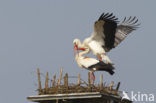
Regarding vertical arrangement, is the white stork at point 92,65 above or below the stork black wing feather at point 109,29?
below

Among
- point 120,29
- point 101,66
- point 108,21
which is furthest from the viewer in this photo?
point 120,29

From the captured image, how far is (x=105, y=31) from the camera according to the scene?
2036 cm

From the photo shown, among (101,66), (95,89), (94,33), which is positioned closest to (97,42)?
(94,33)

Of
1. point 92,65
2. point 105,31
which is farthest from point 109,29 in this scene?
point 92,65

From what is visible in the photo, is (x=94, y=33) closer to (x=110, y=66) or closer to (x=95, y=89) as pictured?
(x=110, y=66)

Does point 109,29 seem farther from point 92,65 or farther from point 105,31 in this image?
point 92,65

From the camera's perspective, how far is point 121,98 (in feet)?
60.5

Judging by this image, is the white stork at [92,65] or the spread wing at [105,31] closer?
the white stork at [92,65]

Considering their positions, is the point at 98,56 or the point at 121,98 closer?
the point at 121,98

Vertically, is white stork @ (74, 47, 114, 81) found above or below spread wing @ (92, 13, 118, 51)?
below

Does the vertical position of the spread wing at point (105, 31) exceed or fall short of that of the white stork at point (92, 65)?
it exceeds it

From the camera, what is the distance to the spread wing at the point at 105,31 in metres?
20.1

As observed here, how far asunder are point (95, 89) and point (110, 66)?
1407 mm

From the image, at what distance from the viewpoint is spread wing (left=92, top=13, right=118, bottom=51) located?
20109 mm
